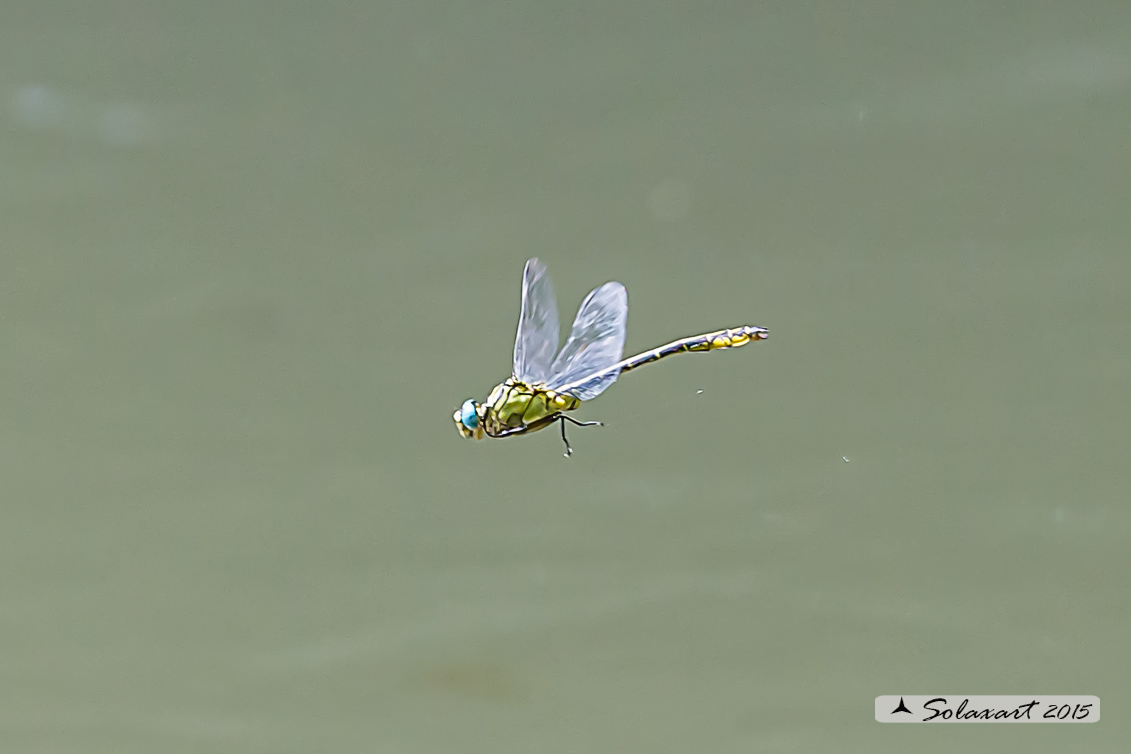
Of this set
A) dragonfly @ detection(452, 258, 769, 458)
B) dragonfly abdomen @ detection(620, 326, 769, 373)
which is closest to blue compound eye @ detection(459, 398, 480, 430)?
dragonfly @ detection(452, 258, 769, 458)

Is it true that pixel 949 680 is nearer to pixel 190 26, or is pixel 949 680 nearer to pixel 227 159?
pixel 227 159

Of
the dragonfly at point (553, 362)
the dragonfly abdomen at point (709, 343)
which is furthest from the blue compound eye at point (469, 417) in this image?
the dragonfly abdomen at point (709, 343)

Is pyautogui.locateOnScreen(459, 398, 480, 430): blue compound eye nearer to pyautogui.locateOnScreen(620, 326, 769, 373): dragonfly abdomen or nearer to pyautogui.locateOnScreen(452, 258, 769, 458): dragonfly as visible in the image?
pyautogui.locateOnScreen(452, 258, 769, 458): dragonfly

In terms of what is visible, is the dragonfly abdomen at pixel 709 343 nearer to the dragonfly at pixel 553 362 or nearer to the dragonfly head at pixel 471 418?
the dragonfly at pixel 553 362

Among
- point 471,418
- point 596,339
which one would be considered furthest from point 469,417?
point 596,339

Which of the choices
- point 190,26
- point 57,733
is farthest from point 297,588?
point 190,26

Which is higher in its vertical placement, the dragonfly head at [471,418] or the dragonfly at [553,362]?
the dragonfly at [553,362]
